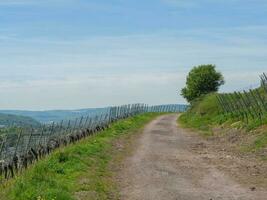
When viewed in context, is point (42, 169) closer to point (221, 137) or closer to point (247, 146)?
point (247, 146)

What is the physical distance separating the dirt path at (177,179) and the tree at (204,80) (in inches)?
2669

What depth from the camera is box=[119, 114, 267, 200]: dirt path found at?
14.1 metres

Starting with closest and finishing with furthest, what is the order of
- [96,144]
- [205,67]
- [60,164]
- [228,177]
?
1. [228,177]
2. [60,164]
3. [96,144]
4. [205,67]

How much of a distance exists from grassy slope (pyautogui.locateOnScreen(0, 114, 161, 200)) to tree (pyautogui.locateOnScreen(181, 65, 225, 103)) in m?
68.9

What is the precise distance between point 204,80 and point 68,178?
77471mm

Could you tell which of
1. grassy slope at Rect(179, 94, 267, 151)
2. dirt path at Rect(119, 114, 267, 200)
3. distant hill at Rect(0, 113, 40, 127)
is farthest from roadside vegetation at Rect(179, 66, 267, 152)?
distant hill at Rect(0, 113, 40, 127)

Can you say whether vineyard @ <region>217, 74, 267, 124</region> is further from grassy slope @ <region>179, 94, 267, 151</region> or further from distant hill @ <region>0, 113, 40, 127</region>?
distant hill @ <region>0, 113, 40, 127</region>

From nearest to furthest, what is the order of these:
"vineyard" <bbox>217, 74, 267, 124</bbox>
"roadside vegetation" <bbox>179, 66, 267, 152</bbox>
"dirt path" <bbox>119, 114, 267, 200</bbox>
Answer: "dirt path" <bbox>119, 114, 267, 200</bbox> → "roadside vegetation" <bbox>179, 66, 267, 152</bbox> → "vineyard" <bbox>217, 74, 267, 124</bbox>

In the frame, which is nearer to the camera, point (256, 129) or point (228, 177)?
point (228, 177)

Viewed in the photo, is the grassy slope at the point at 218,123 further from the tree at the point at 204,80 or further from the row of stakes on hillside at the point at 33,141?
the tree at the point at 204,80

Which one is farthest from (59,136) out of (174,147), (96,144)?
(174,147)

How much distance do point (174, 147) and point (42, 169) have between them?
10998 millimetres

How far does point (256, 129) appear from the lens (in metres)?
28.0

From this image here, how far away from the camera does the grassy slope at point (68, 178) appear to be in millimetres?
13337
